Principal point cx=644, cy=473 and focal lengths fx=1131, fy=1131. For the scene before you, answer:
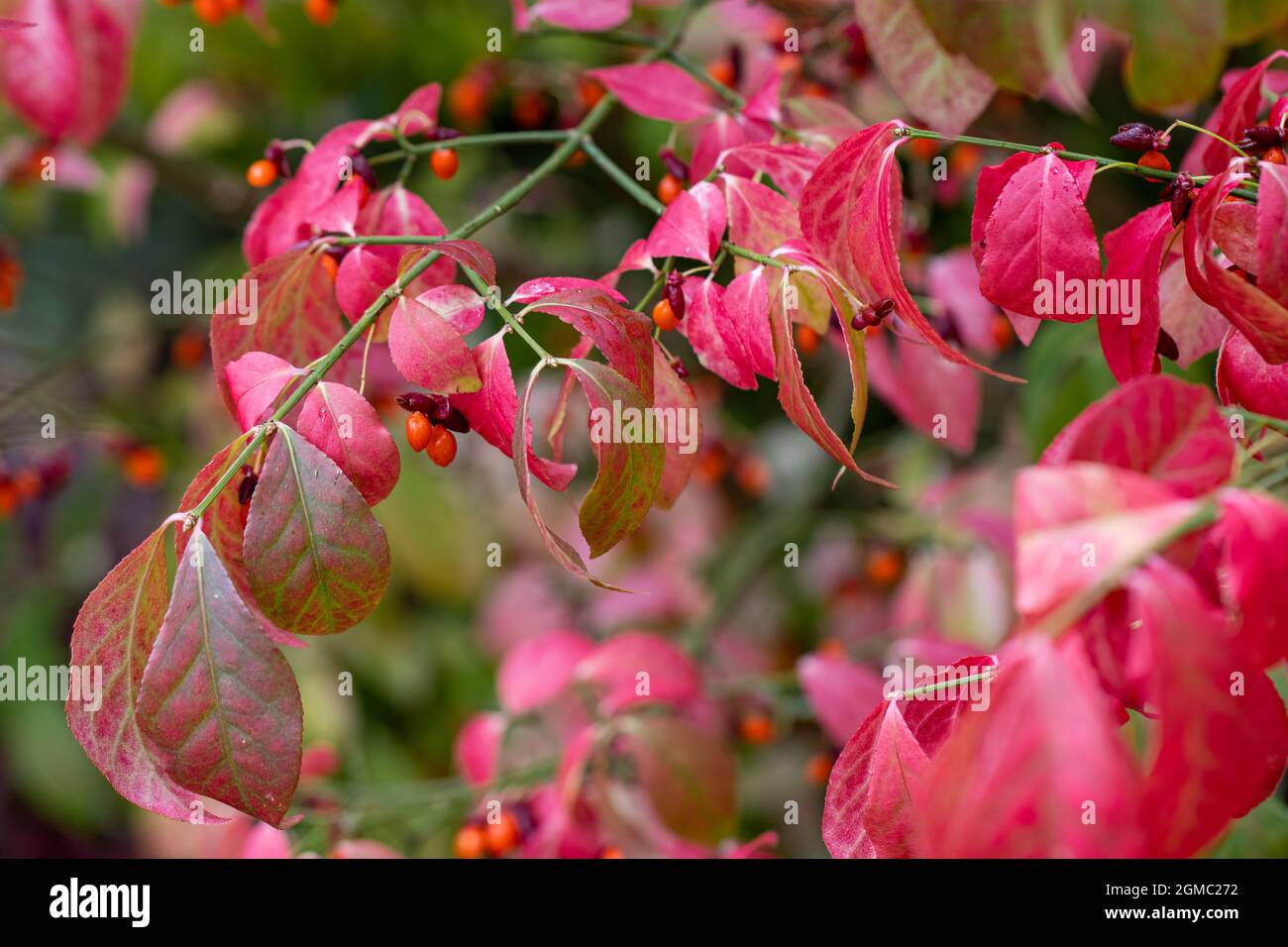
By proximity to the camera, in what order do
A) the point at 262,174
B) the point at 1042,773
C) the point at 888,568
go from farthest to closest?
the point at 888,568
the point at 262,174
the point at 1042,773

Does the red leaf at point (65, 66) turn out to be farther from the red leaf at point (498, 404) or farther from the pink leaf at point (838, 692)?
the pink leaf at point (838, 692)

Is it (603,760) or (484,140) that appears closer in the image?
(484,140)

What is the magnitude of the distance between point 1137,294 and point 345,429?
40 cm

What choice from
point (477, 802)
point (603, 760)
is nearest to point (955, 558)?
point (603, 760)

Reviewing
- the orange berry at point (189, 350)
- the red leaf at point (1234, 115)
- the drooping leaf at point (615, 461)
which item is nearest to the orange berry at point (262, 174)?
the drooping leaf at point (615, 461)

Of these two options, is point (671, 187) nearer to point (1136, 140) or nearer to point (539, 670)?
point (1136, 140)

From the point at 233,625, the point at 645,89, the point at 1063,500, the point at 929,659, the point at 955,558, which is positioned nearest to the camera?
the point at 1063,500

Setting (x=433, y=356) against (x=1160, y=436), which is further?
(x=433, y=356)

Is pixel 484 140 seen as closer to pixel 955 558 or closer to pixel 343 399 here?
pixel 343 399

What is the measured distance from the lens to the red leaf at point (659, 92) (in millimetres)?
793

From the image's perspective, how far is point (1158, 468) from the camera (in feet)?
1.42

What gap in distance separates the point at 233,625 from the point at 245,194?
3.96ft

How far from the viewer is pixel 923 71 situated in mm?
765

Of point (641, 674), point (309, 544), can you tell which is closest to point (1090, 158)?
point (309, 544)
